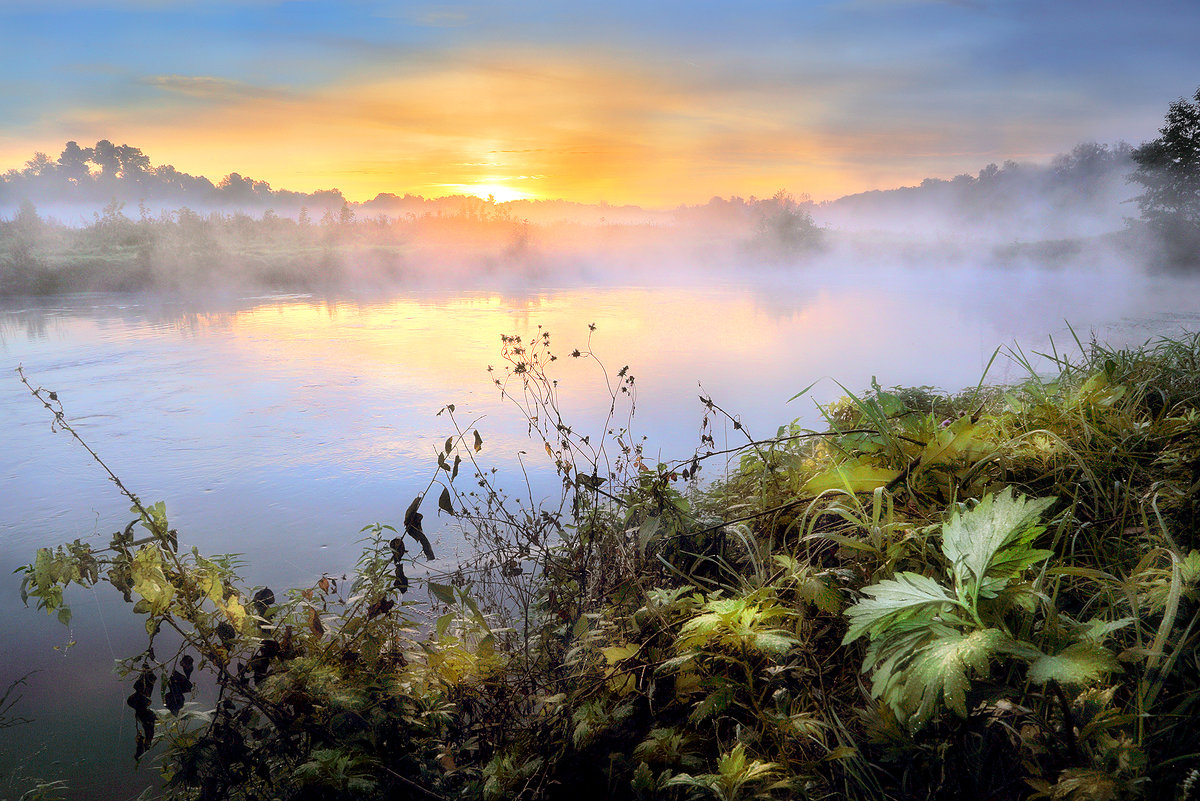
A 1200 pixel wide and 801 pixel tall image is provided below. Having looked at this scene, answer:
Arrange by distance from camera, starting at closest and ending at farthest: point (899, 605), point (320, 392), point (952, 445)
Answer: point (899, 605), point (952, 445), point (320, 392)

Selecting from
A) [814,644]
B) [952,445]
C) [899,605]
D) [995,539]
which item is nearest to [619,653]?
[814,644]

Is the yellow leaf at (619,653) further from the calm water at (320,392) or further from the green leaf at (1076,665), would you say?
the calm water at (320,392)

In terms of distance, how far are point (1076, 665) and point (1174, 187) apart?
30.9 ft

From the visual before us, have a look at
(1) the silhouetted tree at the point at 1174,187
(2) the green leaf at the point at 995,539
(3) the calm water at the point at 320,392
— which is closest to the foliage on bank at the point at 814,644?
(2) the green leaf at the point at 995,539

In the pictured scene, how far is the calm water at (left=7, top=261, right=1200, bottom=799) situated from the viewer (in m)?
2.84

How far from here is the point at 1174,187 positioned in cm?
768

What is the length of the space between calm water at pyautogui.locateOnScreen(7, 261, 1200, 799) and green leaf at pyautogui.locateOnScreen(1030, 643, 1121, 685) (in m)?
2.38

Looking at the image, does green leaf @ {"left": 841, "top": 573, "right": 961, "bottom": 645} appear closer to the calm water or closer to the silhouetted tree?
the calm water

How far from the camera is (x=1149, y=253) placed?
854cm

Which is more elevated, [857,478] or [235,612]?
[857,478]

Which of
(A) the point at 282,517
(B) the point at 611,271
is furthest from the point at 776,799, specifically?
(B) the point at 611,271

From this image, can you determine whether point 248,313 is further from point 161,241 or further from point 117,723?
point 117,723

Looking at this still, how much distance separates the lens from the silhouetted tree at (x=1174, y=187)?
24.2 feet

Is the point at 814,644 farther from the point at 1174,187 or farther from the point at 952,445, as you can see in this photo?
the point at 1174,187
